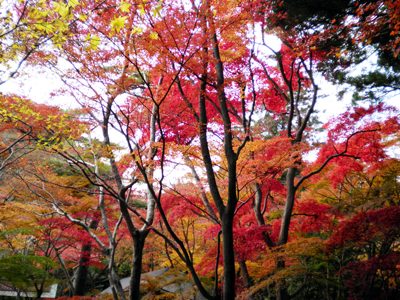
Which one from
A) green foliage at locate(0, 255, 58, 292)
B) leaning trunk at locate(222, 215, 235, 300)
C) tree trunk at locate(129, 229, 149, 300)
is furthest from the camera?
green foliage at locate(0, 255, 58, 292)

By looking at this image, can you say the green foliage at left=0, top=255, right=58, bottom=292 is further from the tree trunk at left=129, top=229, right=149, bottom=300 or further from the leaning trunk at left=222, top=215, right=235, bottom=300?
the leaning trunk at left=222, top=215, right=235, bottom=300

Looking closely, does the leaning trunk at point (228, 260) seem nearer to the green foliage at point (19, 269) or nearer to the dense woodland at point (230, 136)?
the dense woodland at point (230, 136)

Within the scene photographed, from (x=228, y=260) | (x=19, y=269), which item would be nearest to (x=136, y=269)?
A: (x=228, y=260)

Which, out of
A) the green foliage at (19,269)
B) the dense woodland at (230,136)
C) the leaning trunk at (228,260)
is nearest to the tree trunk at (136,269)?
the dense woodland at (230,136)

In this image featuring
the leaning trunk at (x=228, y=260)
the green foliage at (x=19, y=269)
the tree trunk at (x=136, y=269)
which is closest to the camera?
the leaning trunk at (x=228, y=260)

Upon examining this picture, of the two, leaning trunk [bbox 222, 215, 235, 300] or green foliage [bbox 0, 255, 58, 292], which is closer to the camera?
leaning trunk [bbox 222, 215, 235, 300]

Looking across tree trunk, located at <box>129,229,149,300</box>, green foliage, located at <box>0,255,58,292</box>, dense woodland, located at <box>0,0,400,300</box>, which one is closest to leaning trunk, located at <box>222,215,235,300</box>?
dense woodland, located at <box>0,0,400,300</box>

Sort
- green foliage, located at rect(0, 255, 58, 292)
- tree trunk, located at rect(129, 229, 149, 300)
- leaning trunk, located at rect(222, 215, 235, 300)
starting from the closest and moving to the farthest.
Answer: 1. leaning trunk, located at rect(222, 215, 235, 300)
2. tree trunk, located at rect(129, 229, 149, 300)
3. green foliage, located at rect(0, 255, 58, 292)

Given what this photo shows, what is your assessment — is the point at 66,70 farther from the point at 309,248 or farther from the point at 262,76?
the point at 309,248

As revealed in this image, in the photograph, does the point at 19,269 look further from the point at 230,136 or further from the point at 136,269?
the point at 230,136

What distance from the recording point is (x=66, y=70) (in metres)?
4.93

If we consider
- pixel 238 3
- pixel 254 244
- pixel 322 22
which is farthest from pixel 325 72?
pixel 254 244

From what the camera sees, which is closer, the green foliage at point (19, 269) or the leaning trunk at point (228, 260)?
the leaning trunk at point (228, 260)

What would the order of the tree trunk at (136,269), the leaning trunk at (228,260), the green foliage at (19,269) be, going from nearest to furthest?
the leaning trunk at (228,260) < the tree trunk at (136,269) < the green foliage at (19,269)
